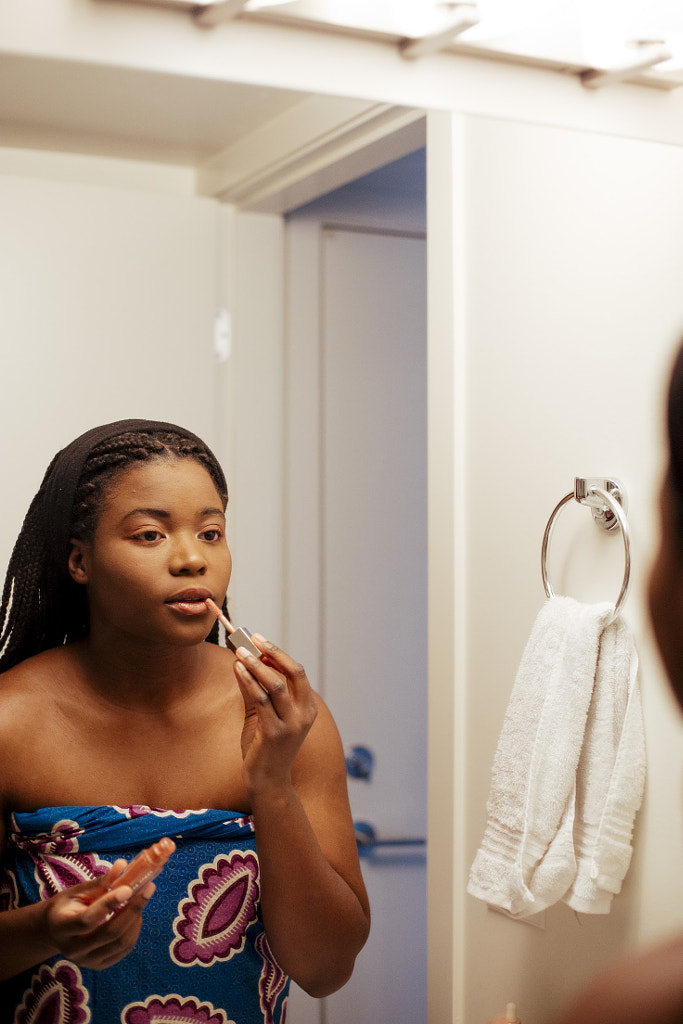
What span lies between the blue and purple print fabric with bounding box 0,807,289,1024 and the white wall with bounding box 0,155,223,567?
10.1 inches

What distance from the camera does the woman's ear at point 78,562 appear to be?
29.7 inches

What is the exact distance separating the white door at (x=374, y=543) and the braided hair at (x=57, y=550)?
0.20m

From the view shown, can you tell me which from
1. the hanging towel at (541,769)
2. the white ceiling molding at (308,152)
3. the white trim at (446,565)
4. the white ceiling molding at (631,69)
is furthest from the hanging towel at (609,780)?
the white ceiling molding at (631,69)

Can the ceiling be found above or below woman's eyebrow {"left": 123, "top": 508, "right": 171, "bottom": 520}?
above

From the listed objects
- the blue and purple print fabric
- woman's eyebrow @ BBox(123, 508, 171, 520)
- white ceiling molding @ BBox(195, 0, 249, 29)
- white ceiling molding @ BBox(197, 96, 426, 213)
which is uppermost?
white ceiling molding @ BBox(195, 0, 249, 29)

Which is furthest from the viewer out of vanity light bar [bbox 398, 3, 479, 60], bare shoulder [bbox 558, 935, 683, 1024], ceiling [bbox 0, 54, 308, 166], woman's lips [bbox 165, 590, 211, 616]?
vanity light bar [bbox 398, 3, 479, 60]

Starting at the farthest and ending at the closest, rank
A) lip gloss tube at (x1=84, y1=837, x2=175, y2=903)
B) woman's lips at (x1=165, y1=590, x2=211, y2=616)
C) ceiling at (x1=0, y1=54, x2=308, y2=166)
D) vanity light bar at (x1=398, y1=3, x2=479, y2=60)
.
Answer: vanity light bar at (x1=398, y1=3, x2=479, y2=60), ceiling at (x1=0, y1=54, x2=308, y2=166), woman's lips at (x1=165, y1=590, x2=211, y2=616), lip gloss tube at (x1=84, y1=837, x2=175, y2=903)

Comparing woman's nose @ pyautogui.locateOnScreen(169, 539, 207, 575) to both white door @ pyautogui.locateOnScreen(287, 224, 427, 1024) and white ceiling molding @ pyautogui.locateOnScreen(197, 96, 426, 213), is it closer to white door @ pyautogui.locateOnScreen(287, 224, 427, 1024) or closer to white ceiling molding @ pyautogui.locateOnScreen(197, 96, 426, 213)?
white door @ pyautogui.locateOnScreen(287, 224, 427, 1024)

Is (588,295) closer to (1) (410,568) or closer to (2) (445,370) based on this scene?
(2) (445,370)

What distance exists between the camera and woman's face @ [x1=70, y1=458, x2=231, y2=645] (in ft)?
2.47

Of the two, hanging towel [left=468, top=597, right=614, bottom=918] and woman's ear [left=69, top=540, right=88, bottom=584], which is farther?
hanging towel [left=468, top=597, right=614, bottom=918]

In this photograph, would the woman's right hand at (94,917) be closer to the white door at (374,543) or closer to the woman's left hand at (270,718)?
the woman's left hand at (270,718)

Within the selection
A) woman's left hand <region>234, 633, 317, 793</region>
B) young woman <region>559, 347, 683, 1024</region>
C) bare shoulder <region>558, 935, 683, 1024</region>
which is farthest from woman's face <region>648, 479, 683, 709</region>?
woman's left hand <region>234, 633, 317, 793</region>

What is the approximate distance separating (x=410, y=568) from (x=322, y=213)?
0.34m
